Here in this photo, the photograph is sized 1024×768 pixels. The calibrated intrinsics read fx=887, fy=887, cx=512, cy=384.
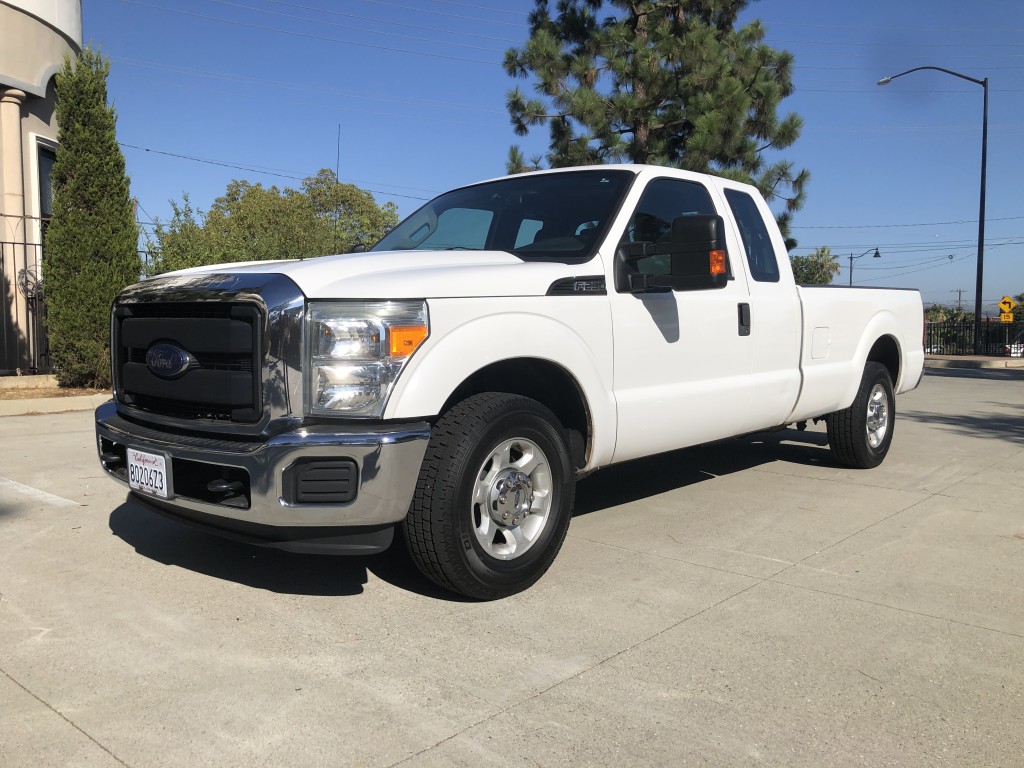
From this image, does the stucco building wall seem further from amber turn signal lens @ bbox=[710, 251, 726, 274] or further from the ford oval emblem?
amber turn signal lens @ bbox=[710, 251, 726, 274]

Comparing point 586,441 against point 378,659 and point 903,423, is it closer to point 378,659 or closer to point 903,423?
point 378,659

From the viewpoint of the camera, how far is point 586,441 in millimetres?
4379

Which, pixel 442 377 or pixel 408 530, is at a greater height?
pixel 442 377

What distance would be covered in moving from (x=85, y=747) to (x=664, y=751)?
1.71m

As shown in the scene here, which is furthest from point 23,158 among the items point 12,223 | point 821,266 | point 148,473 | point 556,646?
point 821,266

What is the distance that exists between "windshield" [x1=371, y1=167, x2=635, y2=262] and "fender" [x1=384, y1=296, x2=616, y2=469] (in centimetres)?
40

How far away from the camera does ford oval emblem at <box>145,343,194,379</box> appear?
374 centimetres

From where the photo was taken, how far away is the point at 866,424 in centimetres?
686

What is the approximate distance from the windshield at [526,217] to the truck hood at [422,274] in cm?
33

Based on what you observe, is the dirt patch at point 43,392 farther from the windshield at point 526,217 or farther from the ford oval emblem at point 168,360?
the ford oval emblem at point 168,360

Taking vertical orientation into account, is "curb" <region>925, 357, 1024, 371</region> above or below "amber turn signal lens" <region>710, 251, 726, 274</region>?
below

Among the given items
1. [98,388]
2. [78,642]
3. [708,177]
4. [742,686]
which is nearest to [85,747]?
[78,642]

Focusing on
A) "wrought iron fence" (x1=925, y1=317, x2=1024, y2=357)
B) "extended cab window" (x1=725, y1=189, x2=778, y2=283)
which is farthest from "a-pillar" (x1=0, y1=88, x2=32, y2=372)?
"wrought iron fence" (x1=925, y1=317, x2=1024, y2=357)

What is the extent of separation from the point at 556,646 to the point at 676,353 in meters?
1.94
